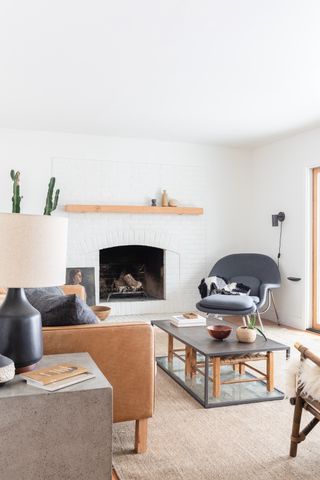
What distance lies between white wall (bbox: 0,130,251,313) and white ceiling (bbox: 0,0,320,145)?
1.39ft

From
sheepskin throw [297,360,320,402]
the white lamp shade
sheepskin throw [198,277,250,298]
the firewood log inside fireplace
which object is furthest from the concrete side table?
the firewood log inside fireplace

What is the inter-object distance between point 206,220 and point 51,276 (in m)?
4.81

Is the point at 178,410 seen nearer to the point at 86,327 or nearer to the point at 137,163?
the point at 86,327

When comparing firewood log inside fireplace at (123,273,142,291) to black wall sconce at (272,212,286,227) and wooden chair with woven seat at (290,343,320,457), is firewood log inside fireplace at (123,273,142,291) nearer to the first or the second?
black wall sconce at (272,212,286,227)

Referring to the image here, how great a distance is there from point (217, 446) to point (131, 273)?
4320mm

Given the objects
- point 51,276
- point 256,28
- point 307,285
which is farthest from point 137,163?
point 51,276

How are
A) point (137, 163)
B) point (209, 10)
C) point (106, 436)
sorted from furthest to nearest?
point (137, 163), point (209, 10), point (106, 436)

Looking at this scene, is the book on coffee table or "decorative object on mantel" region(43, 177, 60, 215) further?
"decorative object on mantel" region(43, 177, 60, 215)

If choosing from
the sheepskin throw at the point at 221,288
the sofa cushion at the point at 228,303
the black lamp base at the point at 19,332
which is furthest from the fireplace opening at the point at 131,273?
the black lamp base at the point at 19,332

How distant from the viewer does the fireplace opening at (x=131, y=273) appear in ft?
20.7

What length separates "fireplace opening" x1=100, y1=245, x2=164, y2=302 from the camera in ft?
20.7

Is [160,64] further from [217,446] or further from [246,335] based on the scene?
[217,446]

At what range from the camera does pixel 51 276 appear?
1819 millimetres

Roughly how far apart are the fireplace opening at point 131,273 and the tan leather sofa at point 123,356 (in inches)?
157
